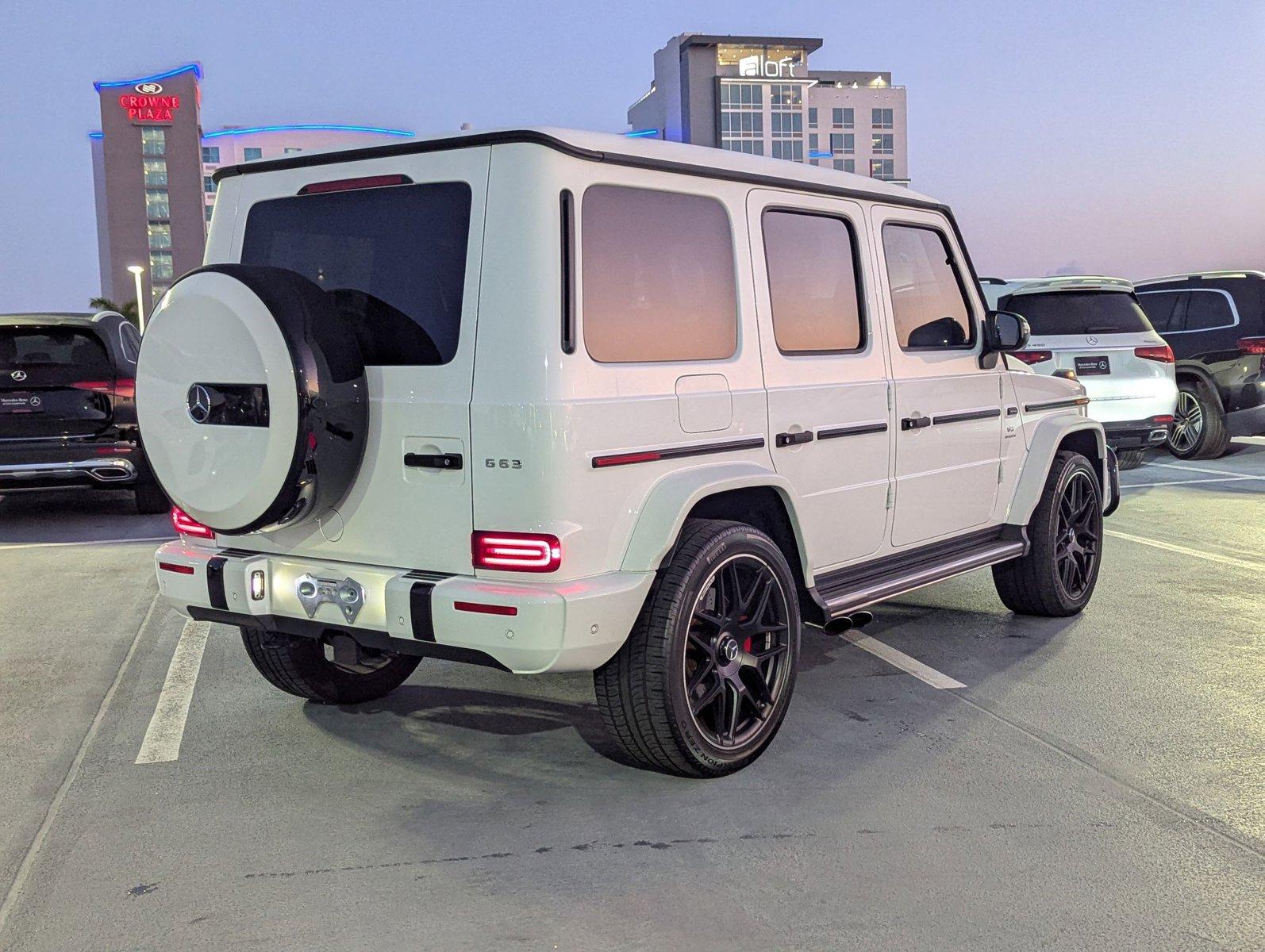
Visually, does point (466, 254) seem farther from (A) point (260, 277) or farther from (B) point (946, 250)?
(B) point (946, 250)

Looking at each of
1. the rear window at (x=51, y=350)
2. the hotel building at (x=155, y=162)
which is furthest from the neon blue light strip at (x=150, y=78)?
the rear window at (x=51, y=350)

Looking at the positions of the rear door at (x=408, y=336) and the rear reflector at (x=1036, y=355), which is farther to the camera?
the rear reflector at (x=1036, y=355)

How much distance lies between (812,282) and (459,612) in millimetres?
1933

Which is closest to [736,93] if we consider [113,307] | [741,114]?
[741,114]

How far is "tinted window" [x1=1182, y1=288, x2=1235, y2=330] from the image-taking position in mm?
13195

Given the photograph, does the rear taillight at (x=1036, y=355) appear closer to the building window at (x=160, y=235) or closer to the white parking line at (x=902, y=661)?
the white parking line at (x=902, y=661)

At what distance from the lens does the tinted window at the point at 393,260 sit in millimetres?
3824

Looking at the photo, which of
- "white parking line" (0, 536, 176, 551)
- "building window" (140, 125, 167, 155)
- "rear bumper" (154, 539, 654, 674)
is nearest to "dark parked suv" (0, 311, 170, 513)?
"white parking line" (0, 536, 176, 551)

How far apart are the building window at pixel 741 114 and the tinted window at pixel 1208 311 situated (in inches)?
3645

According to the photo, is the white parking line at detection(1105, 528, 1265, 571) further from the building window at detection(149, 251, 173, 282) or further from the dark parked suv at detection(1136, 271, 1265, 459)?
the building window at detection(149, 251, 173, 282)

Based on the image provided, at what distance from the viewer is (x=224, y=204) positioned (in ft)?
14.9

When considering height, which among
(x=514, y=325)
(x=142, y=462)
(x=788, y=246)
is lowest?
(x=142, y=462)

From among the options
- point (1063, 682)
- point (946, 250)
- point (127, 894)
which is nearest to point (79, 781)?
point (127, 894)

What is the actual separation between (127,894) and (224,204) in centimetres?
239
